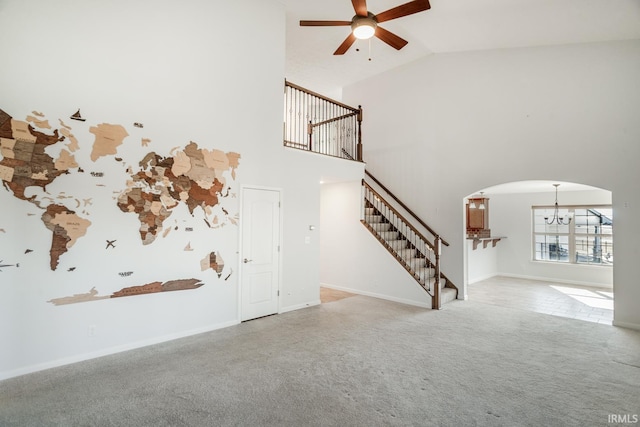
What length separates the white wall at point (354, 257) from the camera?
20.1 feet

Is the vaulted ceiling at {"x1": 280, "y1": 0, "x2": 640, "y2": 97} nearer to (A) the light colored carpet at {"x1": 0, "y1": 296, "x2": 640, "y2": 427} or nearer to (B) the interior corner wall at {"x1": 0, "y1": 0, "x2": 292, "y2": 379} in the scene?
(B) the interior corner wall at {"x1": 0, "y1": 0, "x2": 292, "y2": 379}

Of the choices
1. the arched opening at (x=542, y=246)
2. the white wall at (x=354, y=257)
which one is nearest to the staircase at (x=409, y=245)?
the white wall at (x=354, y=257)

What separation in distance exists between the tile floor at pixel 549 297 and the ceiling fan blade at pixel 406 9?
531cm

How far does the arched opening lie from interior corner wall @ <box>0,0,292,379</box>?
503cm

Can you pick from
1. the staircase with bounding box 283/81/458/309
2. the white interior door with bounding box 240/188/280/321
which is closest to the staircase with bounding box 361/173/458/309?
the staircase with bounding box 283/81/458/309

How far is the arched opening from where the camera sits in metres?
7.20

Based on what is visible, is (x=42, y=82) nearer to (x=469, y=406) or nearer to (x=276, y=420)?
(x=276, y=420)

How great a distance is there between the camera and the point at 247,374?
3236 millimetres

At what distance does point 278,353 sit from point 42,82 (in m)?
3.91

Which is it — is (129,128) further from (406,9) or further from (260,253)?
(406,9)

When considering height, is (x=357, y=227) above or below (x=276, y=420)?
above

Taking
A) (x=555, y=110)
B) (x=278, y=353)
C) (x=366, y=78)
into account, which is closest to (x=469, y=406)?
(x=278, y=353)

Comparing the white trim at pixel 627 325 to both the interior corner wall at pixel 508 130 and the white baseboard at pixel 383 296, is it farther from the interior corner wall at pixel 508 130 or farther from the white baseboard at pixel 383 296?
the white baseboard at pixel 383 296

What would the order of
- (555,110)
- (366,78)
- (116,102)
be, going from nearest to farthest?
(116,102) → (555,110) → (366,78)
